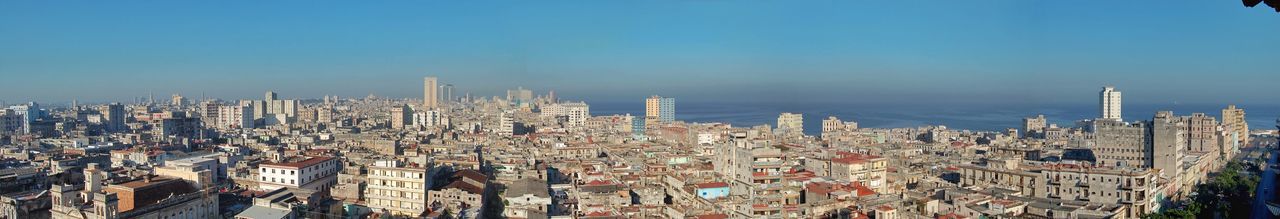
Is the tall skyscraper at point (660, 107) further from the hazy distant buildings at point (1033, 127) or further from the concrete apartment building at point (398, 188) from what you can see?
the concrete apartment building at point (398, 188)

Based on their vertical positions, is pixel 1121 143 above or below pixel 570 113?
below

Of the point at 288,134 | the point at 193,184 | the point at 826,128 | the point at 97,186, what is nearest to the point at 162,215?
the point at 97,186

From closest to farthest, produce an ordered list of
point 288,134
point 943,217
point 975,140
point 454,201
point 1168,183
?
point 943,217 → point 454,201 → point 1168,183 → point 975,140 → point 288,134

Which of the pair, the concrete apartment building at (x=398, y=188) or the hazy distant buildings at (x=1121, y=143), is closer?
the concrete apartment building at (x=398, y=188)

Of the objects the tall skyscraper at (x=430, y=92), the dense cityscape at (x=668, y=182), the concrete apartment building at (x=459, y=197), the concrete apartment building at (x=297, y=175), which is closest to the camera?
the dense cityscape at (x=668, y=182)

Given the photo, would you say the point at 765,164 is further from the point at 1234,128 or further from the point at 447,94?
the point at 447,94

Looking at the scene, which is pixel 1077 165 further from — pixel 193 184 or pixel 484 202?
pixel 193 184

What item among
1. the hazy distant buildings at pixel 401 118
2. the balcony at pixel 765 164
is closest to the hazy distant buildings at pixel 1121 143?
the balcony at pixel 765 164

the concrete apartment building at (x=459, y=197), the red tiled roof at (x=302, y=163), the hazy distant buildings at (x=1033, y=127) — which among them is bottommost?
the concrete apartment building at (x=459, y=197)

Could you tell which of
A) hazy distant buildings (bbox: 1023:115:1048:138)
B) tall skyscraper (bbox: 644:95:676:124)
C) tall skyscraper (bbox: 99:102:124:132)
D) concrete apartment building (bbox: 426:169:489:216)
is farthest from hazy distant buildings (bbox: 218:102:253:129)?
hazy distant buildings (bbox: 1023:115:1048:138)

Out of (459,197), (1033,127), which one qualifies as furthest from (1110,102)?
(459,197)

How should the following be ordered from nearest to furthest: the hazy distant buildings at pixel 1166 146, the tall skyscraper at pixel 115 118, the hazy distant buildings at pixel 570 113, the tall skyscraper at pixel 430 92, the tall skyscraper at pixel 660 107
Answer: the hazy distant buildings at pixel 1166 146 → the tall skyscraper at pixel 115 118 → the hazy distant buildings at pixel 570 113 → the tall skyscraper at pixel 660 107 → the tall skyscraper at pixel 430 92
